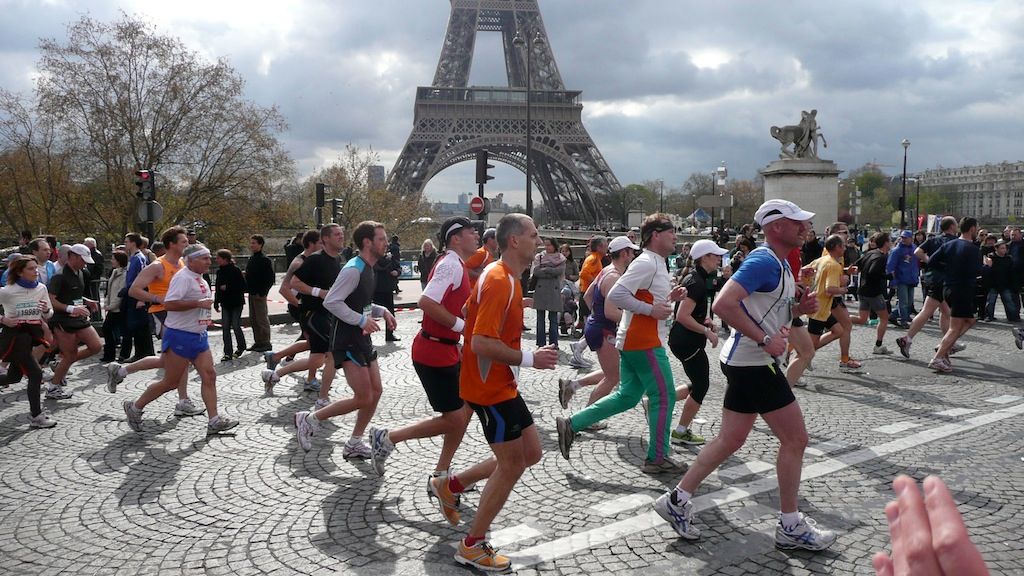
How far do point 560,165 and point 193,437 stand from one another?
60385 millimetres

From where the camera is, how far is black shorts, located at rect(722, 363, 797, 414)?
410 cm

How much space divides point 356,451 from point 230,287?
612 centimetres

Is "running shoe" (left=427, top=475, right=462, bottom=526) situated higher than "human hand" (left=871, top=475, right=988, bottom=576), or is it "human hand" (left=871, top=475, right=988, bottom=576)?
"human hand" (left=871, top=475, right=988, bottom=576)

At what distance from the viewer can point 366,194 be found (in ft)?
157

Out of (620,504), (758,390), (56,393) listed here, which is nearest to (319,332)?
(56,393)

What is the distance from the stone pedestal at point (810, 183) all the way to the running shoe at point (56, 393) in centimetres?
2679

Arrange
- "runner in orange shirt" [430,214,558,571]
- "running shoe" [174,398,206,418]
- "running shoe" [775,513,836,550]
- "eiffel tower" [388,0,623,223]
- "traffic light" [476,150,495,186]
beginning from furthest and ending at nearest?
1. "eiffel tower" [388,0,623,223]
2. "traffic light" [476,150,495,186]
3. "running shoe" [174,398,206,418]
4. "running shoe" [775,513,836,550]
5. "runner in orange shirt" [430,214,558,571]

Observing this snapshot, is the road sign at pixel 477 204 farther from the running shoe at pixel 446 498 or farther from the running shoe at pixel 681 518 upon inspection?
the running shoe at pixel 681 518

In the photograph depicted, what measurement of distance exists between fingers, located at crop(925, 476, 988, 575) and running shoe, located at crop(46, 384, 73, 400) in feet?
30.0

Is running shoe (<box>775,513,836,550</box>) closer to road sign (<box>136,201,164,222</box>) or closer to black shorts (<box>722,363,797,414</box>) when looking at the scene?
black shorts (<box>722,363,797,414</box>)

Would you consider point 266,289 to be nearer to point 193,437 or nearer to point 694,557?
point 193,437

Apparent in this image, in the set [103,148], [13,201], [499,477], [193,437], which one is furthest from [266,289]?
[13,201]

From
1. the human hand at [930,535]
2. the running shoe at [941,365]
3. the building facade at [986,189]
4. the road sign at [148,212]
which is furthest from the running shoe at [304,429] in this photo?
the building facade at [986,189]

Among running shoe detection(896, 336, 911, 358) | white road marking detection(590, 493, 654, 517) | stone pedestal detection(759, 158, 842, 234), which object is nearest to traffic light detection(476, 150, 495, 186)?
running shoe detection(896, 336, 911, 358)
